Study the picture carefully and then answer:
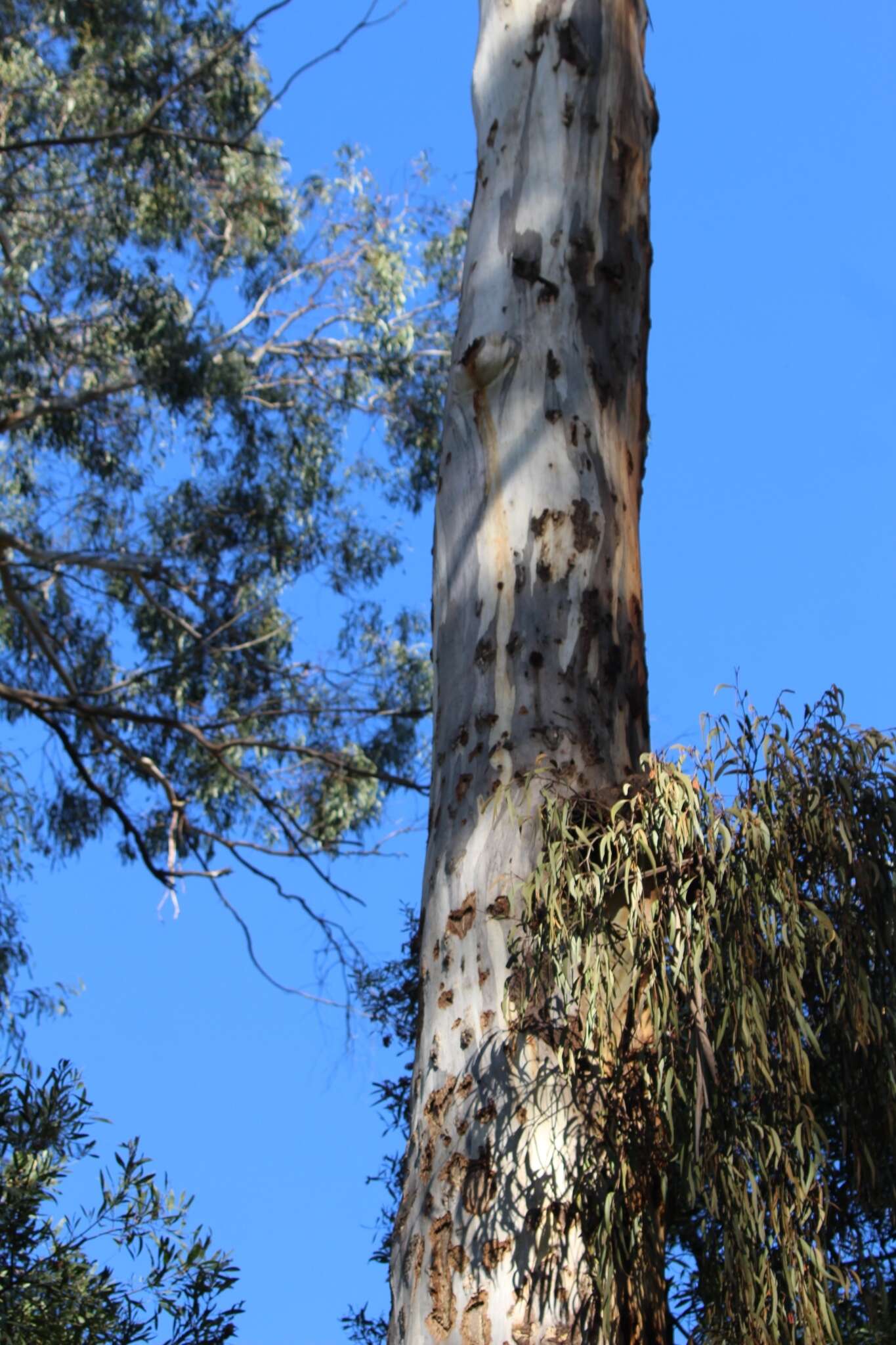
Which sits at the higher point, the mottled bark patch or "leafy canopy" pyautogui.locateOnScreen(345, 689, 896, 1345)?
the mottled bark patch

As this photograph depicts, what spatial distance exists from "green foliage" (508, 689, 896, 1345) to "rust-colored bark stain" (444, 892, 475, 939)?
11 cm

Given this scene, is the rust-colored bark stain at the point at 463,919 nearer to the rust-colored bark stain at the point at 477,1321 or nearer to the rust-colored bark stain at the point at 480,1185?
the rust-colored bark stain at the point at 480,1185

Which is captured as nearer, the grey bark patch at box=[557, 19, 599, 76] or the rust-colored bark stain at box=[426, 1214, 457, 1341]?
the rust-colored bark stain at box=[426, 1214, 457, 1341]

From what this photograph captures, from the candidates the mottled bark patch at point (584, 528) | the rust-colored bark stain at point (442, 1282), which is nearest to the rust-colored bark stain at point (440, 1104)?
the rust-colored bark stain at point (442, 1282)

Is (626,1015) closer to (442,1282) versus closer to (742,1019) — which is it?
(742,1019)

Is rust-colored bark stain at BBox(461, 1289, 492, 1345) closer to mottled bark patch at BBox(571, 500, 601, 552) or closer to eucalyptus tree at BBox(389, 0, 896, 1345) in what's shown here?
eucalyptus tree at BBox(389, 0, 896, 1345)

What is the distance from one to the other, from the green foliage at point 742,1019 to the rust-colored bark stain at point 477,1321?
13cm

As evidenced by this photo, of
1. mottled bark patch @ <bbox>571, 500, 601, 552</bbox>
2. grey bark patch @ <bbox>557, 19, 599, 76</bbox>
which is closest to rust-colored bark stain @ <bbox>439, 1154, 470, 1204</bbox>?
mottled bark patch @ <bbox>571, 500, 601, 552</bbox>

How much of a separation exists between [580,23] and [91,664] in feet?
23.0

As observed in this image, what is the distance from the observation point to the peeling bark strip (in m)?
1.74

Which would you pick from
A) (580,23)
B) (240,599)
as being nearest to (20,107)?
(240,599)

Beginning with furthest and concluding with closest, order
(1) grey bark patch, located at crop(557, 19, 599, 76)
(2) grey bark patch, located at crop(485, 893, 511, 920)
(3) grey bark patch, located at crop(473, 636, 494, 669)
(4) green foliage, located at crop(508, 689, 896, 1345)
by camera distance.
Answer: (1) grey bark patch, located at crop(557, 19, 599, 76)
(3) grey bark patch, located at crop(473, 636, 494, 669)
(2) grey bark patch, located at crop(485, 893, 511, 920)
(4) green foliage, located at crop(508, 689, 896, 1345)

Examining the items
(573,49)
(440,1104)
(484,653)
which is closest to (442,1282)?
(440,1104)

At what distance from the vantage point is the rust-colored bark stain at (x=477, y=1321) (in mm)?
1697
